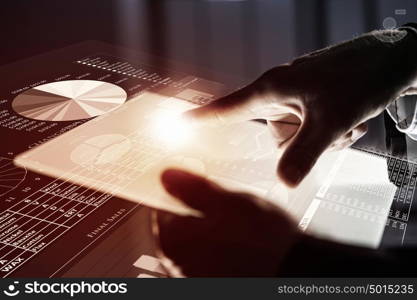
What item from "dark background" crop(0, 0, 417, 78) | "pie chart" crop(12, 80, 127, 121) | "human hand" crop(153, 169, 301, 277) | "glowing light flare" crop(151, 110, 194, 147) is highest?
"dark background" crop(0, 0, 417, 78)

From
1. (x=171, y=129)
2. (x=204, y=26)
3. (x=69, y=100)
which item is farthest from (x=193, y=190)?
(x=204, y=26)

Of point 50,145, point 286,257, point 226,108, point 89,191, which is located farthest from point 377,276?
point 50,145

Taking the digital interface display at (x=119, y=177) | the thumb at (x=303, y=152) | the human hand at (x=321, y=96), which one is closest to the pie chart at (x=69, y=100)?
the digital interface display at (x=119, y=177)

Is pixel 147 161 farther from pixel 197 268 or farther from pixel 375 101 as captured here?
pixel 375 101

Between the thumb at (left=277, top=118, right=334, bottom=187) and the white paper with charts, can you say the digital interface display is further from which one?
the thumb at (left=277, top=118, right=334, bottom=187)

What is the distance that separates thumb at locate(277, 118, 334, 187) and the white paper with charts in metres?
0.17

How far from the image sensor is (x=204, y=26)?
194 centimetres

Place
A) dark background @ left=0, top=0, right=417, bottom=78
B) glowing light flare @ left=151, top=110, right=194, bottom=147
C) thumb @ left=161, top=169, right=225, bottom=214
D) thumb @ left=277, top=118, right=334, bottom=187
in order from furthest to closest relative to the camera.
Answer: dark background @ left=0, top=0, right=417, bottom=78 → glowing light flare @ left=151, top=110, right=194, bottom=147 → thumb @ left=161, top=169, right=225, bottom=214 → thumb @ left=277, top=118, right=334, bottom=187

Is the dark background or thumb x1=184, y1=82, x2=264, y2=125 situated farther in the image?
the dark background

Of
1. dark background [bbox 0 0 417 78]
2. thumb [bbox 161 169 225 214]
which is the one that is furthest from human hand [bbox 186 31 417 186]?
dark background [bbox 0 0 417 78]

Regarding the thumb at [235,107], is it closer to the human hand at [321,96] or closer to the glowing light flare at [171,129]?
the human hand at [321,96]

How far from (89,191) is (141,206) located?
101 millimetres

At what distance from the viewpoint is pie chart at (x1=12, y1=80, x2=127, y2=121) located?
1.32 meters

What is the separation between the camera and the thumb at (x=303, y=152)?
820 mm
